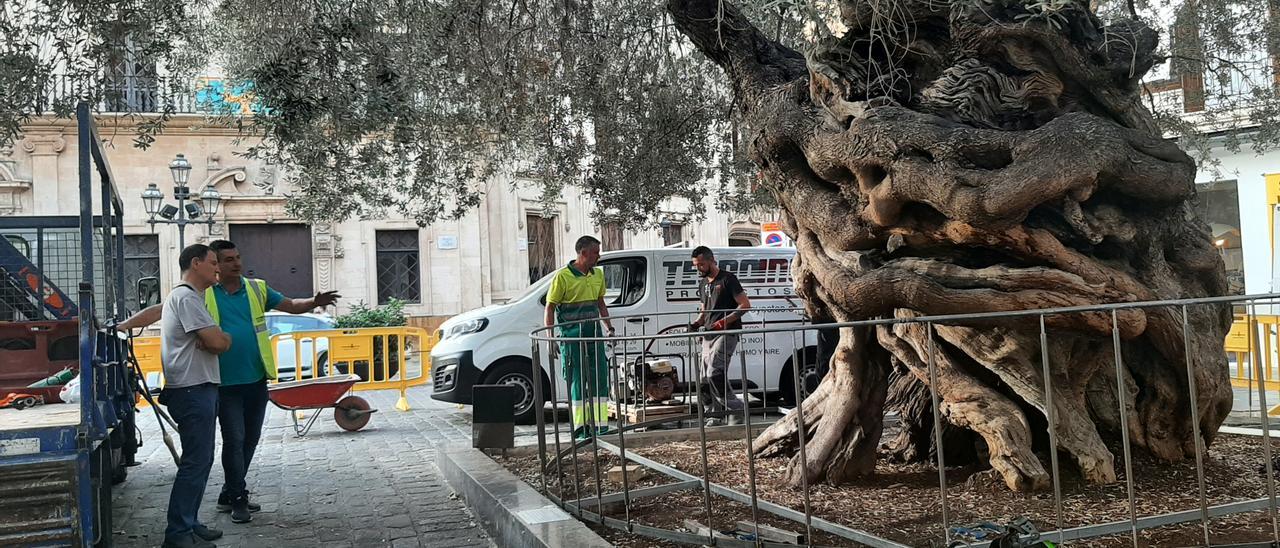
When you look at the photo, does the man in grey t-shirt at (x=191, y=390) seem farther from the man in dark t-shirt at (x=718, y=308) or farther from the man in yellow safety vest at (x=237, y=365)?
the man in dark t-shirt at (x=718, y=308)

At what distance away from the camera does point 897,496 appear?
5406mm

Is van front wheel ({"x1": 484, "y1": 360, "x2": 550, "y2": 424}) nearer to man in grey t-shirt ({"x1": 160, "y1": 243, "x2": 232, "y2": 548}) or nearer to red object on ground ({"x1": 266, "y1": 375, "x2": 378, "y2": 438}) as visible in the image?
red object on ground ({"x1": 266, "y1": 375, "x2": 378, "y2": 438})

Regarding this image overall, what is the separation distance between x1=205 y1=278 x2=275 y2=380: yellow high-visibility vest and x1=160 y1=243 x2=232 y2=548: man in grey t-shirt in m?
0.51

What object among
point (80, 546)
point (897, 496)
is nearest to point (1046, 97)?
point (897, 496)

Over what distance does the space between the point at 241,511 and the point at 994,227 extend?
5162 mm

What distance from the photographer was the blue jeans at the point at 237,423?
666cm

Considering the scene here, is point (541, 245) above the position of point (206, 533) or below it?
above

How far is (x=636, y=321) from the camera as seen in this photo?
11.3 meters

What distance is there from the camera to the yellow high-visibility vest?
21.8 feet

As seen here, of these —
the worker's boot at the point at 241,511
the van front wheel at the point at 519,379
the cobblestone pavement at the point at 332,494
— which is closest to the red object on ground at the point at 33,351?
the cobblestone pavement at the point at 332,494

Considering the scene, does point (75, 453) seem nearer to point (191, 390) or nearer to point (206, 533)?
point (191, 390)

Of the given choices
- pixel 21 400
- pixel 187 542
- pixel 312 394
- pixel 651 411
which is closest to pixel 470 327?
pixel 312 394

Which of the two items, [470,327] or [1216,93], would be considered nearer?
[470,327]

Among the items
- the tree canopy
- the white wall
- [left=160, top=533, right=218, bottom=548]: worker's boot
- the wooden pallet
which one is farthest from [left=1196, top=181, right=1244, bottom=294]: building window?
[left=160, top=533, right=218, bottom=548]: worker's boot
